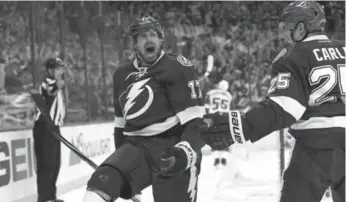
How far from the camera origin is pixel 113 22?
9219mm

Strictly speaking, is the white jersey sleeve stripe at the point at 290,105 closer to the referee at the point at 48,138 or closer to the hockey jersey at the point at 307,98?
the hockey jersey at the point at 307,98

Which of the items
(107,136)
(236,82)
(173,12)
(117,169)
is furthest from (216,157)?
(173,12)

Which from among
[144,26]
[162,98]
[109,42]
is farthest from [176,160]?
[109,42]

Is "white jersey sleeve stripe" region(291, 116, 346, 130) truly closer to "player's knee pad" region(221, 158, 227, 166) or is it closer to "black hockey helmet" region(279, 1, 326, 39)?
"black hockey helmet" region(279, 1, 326, 39)

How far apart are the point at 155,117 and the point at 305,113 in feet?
2.27

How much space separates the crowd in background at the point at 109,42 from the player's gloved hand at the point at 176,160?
3071mm

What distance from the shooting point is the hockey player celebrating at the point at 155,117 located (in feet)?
9.09

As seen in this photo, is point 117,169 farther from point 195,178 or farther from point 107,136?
point 107,136

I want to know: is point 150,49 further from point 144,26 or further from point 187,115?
point 187,115

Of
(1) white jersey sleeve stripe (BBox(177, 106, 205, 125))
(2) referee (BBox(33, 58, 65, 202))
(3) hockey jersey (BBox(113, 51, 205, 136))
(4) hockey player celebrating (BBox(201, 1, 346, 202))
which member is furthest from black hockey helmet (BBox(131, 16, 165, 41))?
(2) referee (BBox(33, 58, 65, 202))

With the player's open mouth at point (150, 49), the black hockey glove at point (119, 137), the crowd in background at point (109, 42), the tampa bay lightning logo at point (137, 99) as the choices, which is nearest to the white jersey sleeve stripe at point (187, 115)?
the tampa bay lightning logo at point (137, 99)

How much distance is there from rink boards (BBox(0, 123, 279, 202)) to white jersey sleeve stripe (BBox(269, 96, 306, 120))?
3283 mm

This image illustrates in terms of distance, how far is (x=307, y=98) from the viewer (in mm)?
2352

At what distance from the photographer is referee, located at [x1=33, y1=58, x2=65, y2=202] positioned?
223 inches
